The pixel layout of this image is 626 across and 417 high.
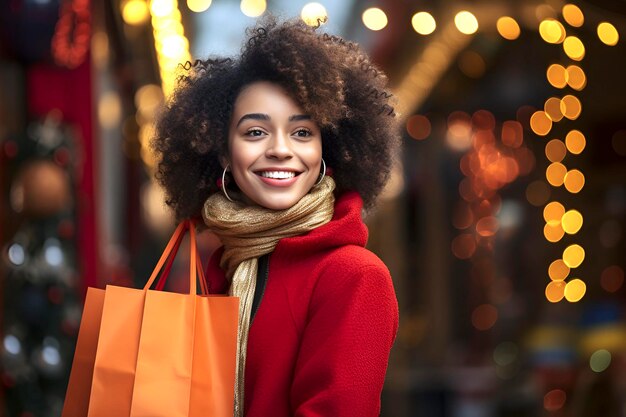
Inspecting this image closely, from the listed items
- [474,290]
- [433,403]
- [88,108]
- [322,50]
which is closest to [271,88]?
[322,50]

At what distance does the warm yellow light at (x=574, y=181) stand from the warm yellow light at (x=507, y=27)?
1317 millimetres

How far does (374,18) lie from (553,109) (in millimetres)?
1981

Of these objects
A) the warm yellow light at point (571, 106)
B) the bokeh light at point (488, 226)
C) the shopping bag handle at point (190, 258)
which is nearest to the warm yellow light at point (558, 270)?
the warm yellow light at point (571, 106)

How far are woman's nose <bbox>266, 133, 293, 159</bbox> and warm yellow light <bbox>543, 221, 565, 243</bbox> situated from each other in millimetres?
6318

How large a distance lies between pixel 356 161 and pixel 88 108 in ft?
12.7

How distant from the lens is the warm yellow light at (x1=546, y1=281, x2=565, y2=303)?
819cm

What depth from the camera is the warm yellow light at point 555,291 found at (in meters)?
8.19

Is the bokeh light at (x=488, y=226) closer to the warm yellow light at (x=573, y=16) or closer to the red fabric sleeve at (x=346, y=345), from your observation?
the warm yellow light at (x=573, y=16)

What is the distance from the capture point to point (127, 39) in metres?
8.14

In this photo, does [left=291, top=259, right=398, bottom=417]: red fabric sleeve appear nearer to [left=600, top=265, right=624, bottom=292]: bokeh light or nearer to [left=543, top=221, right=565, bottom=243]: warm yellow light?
[left=600, top=265, right=624, bottom=292]: bokeh light

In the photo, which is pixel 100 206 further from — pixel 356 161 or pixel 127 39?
pixel 356 161

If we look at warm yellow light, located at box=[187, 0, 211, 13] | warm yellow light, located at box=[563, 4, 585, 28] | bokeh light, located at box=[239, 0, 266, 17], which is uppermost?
bokeh light, located at box=[239, 0, 266, 17]

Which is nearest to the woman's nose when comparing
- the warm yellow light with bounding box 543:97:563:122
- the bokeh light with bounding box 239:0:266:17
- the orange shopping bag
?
the orange shopping bag

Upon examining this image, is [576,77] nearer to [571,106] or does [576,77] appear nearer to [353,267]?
[571,106]
